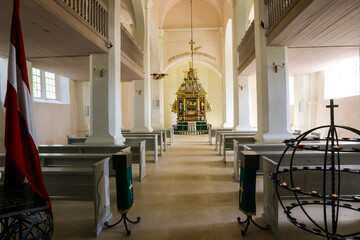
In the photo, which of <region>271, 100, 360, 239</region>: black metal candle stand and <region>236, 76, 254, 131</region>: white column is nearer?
<region>271, 100, 360, 239</region>: black metal candle stand

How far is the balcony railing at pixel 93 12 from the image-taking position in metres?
4.85

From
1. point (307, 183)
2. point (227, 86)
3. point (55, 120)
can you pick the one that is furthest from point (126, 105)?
point (307, 183)

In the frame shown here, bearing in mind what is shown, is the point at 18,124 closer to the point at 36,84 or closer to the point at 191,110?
the point at 36,84

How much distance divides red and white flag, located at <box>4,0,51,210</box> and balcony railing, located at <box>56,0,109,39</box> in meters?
2.30

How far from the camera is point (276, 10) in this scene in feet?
18.7

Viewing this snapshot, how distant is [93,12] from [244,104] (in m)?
6.56

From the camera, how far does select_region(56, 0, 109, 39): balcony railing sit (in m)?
4.85

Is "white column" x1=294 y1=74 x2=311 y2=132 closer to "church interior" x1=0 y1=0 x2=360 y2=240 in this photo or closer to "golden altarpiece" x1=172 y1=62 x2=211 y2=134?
"church interior" x1=0 y1=0 x2=360 y2=240

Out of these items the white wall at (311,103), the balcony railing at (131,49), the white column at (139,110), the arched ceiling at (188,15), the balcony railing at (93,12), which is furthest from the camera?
the arched ceiling at (188,15)

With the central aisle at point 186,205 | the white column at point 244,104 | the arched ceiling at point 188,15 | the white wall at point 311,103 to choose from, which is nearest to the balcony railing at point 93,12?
the central aisle at point 186,205

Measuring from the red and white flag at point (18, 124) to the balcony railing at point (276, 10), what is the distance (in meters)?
4.51

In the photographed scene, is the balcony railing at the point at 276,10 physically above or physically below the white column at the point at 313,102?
above

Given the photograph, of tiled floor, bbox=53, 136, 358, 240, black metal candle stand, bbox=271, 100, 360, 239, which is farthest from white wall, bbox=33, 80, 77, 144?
black metal candle stand, bbox=271, 100, 360, 239

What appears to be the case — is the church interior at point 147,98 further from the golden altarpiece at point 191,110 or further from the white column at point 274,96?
the golden altarpiece at point 191,110
